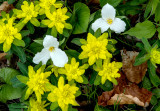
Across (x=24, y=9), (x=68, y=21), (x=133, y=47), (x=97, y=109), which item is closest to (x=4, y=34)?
(x=24, y=9)

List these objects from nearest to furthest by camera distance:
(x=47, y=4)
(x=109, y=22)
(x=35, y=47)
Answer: (x=47, y=4) < (x=109, y=22) < (x=35, y=47)

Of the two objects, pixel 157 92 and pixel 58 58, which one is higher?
pixel 58 58

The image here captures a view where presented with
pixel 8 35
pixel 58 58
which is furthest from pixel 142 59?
pixel 8 35

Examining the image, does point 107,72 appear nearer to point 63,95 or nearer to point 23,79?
point 63,95

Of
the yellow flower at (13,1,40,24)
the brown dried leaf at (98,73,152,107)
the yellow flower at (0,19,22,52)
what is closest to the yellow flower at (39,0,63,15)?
the yellow flower at (13,1,40,24)

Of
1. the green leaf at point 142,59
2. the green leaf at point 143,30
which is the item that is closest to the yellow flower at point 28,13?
the green leaf at point 143,30

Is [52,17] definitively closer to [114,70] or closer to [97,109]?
[114,70]
